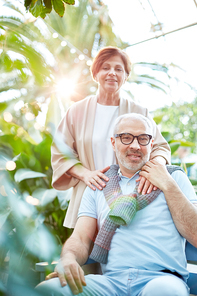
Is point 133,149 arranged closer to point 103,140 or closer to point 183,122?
point 103,140

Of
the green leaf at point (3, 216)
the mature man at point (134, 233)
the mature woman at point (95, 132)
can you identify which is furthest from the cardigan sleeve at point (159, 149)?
the green leaf at point (3, 216)

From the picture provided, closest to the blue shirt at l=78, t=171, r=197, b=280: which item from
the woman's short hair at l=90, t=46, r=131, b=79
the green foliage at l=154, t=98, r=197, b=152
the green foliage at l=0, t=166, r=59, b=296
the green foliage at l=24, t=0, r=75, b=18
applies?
the woman's short hair at l=90, t=46, r=131, b=79

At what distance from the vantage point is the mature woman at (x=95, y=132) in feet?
5.05

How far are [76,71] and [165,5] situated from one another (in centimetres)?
266

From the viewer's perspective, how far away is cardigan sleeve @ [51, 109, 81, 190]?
1.54 meters

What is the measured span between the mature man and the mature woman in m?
0.16

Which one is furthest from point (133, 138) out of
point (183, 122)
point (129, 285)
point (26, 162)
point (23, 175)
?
point (183, 122)

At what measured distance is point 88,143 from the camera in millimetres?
1562

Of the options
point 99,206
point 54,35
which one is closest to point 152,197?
point 99,206

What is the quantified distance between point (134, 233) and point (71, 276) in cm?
35

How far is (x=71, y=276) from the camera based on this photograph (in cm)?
102

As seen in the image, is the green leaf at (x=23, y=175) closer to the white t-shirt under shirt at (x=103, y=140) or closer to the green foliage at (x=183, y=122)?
the white t-shirt under shirt at (x=103, y=140)

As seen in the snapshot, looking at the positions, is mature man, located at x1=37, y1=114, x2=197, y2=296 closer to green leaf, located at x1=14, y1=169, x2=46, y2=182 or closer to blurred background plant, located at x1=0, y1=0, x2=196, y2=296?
blurred background plant, located at x1=0, y1=0, x2=196, y2=296

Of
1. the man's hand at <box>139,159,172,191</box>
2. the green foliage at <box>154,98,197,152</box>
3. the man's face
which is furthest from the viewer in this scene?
the green foliage at <box>154,98,197,152</box>
